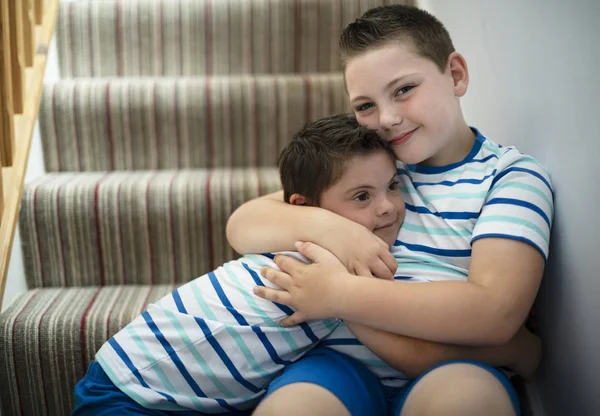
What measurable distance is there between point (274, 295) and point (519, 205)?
0.42 metres

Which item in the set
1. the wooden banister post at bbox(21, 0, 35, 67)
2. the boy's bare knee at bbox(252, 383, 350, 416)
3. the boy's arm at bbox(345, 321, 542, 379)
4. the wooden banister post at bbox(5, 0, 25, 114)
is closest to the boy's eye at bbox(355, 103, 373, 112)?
the boy's arm at bbox(345, 321, 542, 379)

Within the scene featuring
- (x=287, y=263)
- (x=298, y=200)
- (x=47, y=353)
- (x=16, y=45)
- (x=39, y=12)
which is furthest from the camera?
(x=39, y=12)

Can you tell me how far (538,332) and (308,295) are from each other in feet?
1.50

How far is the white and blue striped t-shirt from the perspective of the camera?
832 millimetres

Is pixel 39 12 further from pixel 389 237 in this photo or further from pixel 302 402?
pixel 302 402

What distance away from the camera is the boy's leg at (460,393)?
714mm

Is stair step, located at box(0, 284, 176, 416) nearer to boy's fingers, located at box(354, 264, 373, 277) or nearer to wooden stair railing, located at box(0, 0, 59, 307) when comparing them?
wooden stair railing, located at box(0, 0, 59, 307)

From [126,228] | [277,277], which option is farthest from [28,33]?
[277,277]

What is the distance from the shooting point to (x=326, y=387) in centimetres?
81

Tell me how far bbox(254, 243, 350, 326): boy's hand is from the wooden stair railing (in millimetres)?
716

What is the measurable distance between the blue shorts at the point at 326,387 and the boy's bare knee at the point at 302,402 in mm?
12

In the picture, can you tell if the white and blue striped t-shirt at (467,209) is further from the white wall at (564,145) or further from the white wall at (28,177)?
the white wall at (28,177)

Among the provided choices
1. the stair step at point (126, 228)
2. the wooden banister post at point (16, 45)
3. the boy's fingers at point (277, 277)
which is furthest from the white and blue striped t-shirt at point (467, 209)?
the wooden banister post at point (16, 45)

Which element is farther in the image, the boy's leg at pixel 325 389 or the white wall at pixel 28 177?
the white wall at pixel 28 177
